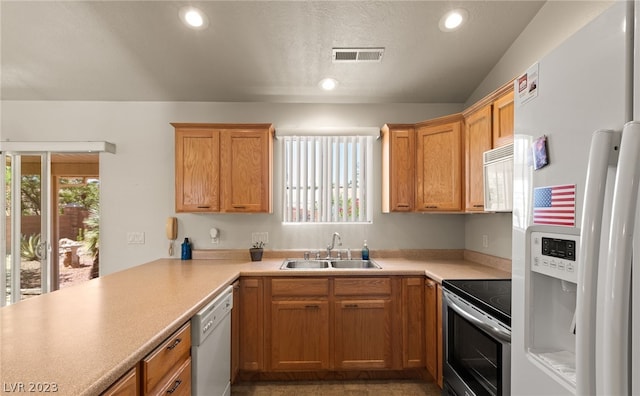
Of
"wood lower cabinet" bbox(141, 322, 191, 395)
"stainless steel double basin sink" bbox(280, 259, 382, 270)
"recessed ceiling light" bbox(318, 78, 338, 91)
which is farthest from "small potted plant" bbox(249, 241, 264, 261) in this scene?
"recessed ceiling light" bbox(318, 78, 338, 91)

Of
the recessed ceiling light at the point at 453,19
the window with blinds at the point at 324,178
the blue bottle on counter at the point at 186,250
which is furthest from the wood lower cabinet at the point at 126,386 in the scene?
the recessed ceiling light at the point at 453,19

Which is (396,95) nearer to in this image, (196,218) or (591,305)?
(196,218)

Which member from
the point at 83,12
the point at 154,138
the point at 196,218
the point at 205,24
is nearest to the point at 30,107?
the point at 154,138

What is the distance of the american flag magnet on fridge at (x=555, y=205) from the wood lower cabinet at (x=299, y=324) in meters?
1.83

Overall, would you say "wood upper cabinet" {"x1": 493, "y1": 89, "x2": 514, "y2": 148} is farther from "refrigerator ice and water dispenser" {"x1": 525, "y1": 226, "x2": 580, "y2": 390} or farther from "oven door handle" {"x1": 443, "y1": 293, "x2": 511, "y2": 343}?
"refrigerator ice and water dispenser" {"x1": 525, "y1": 226, "x2": 580, "y2": 390}

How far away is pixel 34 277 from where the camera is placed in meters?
3.15

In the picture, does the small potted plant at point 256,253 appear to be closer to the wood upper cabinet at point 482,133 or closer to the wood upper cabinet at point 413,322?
the wood upper cabinet at point 413,322

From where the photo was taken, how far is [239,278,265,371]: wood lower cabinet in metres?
2.46

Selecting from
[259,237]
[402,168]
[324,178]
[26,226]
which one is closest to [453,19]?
[402,168]

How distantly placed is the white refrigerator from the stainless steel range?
0.44 meters

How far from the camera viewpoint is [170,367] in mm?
1364

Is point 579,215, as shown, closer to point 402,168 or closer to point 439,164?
point 439,164

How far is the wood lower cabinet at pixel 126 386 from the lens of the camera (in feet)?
3.23

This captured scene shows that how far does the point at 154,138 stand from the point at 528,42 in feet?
11.1
